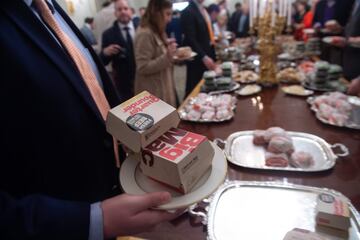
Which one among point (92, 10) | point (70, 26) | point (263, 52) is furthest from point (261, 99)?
point (92, 10)

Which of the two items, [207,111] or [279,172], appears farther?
[207,111]

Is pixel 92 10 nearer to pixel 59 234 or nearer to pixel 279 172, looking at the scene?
pixel 279 172

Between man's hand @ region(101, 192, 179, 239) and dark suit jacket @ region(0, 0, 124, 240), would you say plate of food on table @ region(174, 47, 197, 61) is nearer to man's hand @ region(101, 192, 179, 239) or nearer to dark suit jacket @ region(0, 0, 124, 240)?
dark suit jacket @ region(0, 0, 124, 240)

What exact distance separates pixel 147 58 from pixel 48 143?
5.19ft

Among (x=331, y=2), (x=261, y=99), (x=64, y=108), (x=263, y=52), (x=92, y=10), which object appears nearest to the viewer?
(x=64, y=108)

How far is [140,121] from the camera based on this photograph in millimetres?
525

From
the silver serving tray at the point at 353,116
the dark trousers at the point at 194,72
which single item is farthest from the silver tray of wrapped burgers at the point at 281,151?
the dark trousers at the point at 194,72

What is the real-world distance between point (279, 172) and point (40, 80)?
82 cm

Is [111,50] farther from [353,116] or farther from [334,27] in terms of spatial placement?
[334,27]

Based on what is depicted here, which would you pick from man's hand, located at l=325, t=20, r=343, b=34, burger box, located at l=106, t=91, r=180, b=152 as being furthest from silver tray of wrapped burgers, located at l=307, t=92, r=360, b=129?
man's hand, located at l=325, t=20, r=343, b=34

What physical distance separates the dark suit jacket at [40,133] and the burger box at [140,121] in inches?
3.8

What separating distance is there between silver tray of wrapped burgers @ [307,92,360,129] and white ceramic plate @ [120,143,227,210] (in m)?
0.88

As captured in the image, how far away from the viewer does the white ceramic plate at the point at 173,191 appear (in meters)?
0.53

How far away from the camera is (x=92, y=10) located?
3791 mm
